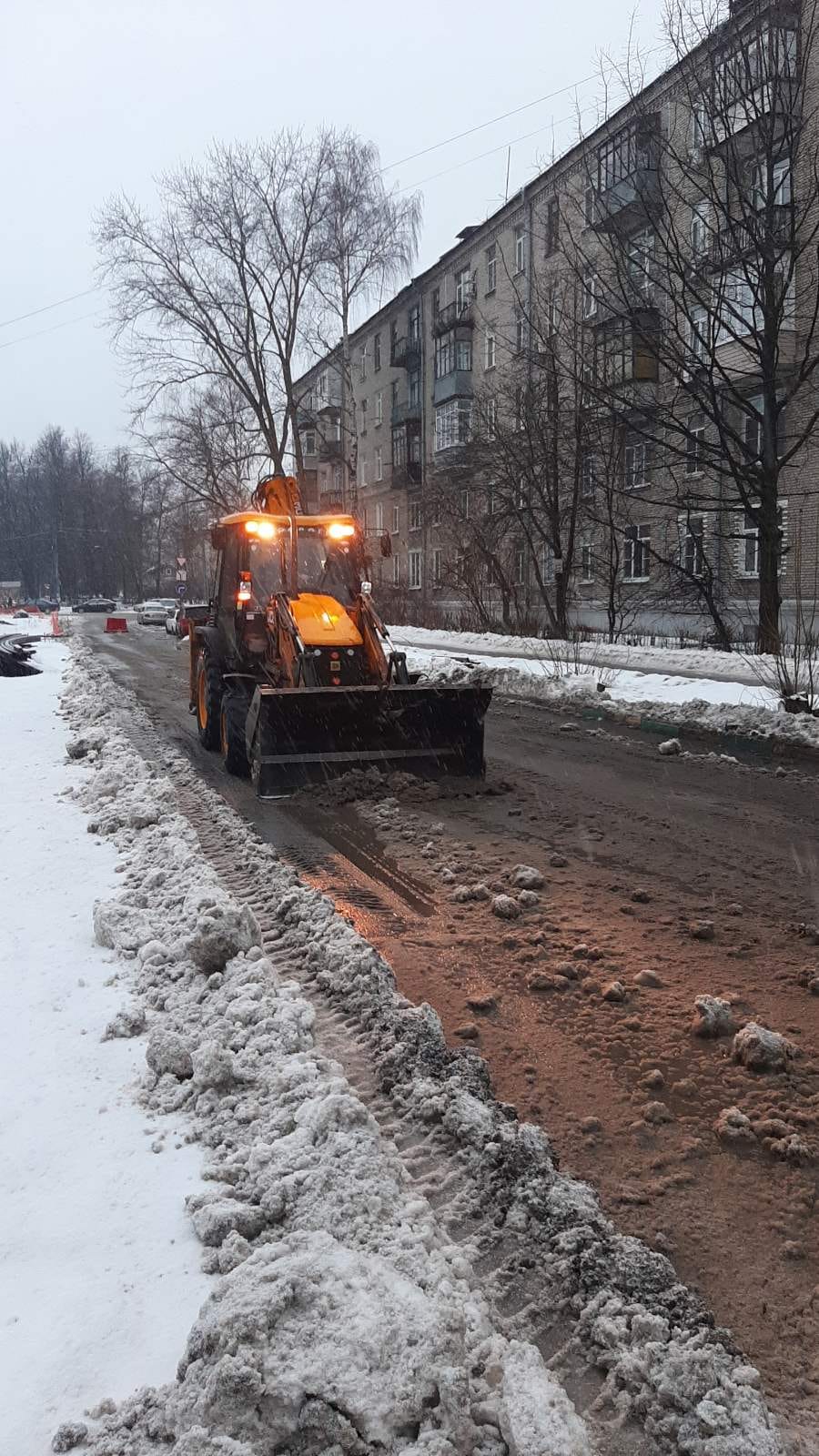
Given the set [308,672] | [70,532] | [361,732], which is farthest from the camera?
[70,532]

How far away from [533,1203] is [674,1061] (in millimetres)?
988

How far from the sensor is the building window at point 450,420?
34875mm

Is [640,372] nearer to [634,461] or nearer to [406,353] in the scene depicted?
[634,461]

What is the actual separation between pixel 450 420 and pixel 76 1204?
37178 mm

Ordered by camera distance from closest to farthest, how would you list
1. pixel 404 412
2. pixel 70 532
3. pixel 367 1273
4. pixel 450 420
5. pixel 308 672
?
pixel 367 1273 → pixel 308 672 → pixel 450 420 → pixel 404 412 → pixel 70 532

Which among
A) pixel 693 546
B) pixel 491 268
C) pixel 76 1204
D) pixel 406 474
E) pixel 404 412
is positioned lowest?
pixel 76 1204

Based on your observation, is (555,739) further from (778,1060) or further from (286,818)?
(778,1060)

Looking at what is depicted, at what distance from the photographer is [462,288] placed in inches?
1545

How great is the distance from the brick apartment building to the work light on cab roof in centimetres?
59

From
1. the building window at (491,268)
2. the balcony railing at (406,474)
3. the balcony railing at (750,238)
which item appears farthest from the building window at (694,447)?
the balcony railing at (406,474)

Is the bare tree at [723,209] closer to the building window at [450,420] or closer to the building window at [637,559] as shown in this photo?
the building window at [637,559]

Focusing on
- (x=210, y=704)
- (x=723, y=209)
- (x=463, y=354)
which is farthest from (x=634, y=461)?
(x=210, y=704)

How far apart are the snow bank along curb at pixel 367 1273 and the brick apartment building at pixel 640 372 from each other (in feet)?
20.3

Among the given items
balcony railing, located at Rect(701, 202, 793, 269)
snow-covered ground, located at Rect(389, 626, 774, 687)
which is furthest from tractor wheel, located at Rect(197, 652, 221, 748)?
balcony railing, located at Rect(701, 202, 793, 269)
